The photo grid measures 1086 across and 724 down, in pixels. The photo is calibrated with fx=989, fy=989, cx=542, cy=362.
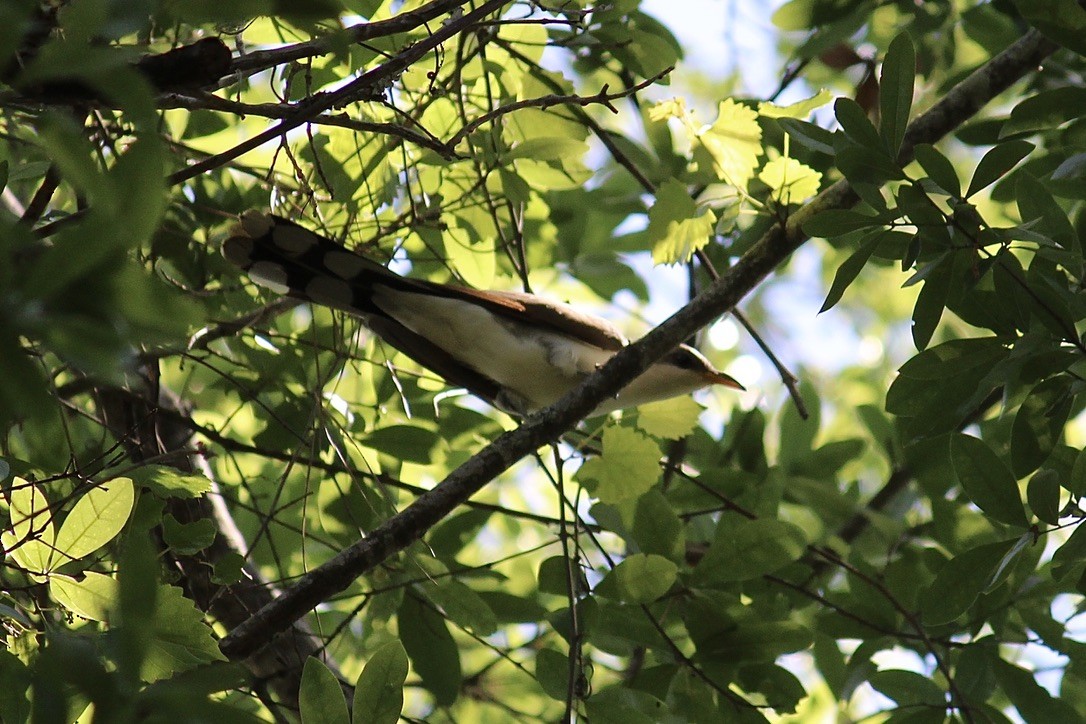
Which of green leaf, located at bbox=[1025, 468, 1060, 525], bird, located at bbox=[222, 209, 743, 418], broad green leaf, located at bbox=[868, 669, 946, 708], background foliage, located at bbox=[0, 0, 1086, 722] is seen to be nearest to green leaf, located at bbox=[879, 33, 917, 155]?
background foliage, located at bbox=[0, 0, 1086, 722]

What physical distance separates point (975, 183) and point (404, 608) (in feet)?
7.72

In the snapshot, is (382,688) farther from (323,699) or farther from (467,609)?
(467,609)

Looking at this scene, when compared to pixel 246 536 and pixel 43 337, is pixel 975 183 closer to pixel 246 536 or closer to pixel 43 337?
pixel 43 337

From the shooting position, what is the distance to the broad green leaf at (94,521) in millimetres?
2314

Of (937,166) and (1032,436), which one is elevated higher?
(937,166)

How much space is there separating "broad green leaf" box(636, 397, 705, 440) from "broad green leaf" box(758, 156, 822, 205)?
817 mm

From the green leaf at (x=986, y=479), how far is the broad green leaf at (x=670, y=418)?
105cm

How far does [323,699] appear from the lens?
7.68ft

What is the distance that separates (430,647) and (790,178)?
81.1 inches

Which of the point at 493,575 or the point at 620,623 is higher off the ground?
the point at 493,575

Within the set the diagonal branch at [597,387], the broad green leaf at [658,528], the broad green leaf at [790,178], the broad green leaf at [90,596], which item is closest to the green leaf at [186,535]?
the diagonal branch at [597,387]

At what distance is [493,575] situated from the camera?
12.0 feet

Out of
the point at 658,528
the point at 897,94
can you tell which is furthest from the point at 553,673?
the point at 897,94

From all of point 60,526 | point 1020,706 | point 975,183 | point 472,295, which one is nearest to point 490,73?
point 472,295
